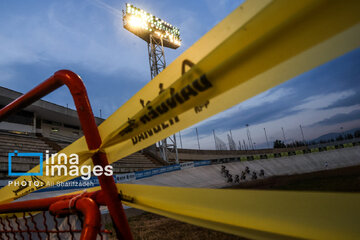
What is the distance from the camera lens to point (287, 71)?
0.59m

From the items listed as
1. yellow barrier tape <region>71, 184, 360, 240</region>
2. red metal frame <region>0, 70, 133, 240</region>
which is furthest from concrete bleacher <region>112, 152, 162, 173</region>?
yellow barrier tape <region>71, 184, 360, 240</region>

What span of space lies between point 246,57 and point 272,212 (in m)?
0.51

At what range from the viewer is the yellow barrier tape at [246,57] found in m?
0.49

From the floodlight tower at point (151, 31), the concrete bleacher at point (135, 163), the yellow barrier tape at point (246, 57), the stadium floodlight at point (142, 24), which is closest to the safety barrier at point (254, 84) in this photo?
the yellow barrier tape at point (246, 57)

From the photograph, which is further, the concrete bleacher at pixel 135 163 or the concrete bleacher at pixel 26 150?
the concrete bleacher at pixel 135 163

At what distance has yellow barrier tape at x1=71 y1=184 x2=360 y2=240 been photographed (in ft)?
1.82

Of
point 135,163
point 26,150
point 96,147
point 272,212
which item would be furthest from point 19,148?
point 272,212

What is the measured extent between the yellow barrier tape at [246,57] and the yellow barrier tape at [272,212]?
1.08ft

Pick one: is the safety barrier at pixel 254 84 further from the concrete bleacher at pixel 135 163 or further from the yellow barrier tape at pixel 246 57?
the concrete bleacher at pixel 135 163

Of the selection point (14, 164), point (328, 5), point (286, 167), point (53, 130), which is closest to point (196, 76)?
point (328, 5)

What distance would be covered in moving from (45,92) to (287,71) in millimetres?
1752

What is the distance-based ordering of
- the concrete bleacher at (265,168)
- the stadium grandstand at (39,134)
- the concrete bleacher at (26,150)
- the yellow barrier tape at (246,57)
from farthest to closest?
1. the concrete bleacher at (265,168)
2. the stadium grandstand at (39,134)
3. the concrete bleacher at (26,150)
4. the yellow barrier tape at (246,57)

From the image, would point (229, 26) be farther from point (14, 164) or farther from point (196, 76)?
point (14, 164)

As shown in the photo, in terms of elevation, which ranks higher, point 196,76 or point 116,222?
point 196,76
